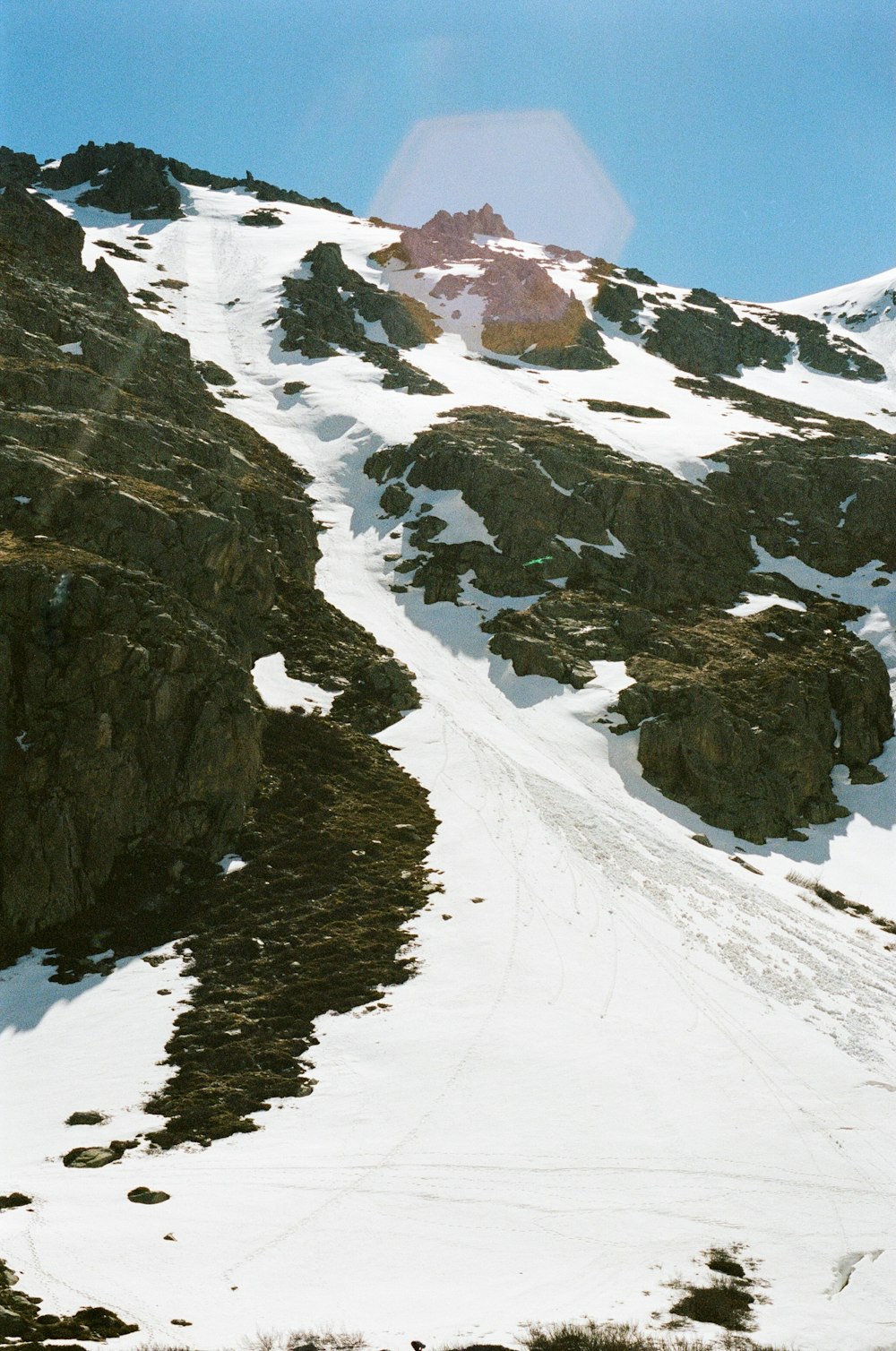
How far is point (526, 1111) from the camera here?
59.5 ft

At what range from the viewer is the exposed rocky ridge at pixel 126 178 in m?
126

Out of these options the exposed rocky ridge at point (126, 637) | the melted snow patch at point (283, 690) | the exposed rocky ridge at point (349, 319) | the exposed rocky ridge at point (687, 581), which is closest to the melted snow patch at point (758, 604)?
the exposed rocky ridge at point (687, 581)

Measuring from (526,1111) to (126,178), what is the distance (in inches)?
5762

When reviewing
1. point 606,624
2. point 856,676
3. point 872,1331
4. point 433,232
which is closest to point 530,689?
point 606,624

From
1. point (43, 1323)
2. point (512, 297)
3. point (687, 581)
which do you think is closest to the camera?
point (43, 1323)

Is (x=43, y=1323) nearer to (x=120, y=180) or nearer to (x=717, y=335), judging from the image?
(x=717, y=335)

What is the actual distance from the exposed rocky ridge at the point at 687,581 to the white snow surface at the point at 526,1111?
446cm

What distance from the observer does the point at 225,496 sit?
4691cm

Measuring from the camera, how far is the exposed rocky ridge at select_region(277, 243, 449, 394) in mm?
83125

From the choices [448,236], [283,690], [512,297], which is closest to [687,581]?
[283,690]

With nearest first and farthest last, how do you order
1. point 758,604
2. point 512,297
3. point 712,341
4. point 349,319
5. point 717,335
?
point 758,604
point 349,319
point 512,297
point 712,341
point 717,335

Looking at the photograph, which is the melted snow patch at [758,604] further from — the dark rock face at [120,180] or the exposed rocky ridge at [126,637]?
the dark rock face at [120,180]

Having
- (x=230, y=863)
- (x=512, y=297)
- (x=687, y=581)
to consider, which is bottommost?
(x=230, y=863)

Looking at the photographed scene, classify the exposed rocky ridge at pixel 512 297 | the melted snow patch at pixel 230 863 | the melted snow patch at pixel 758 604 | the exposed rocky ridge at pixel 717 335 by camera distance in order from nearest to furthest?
the melted snow patch at pixel 230 863, the melted snow patch at pixel 758 604, the exposed rocky ridge at pixel 512 297, the exposed rocky ridge at pixel 717 335
